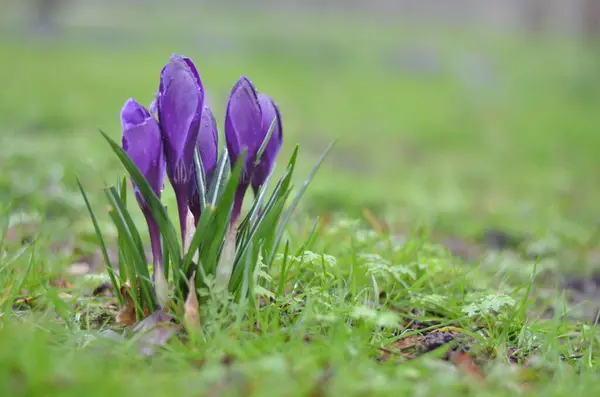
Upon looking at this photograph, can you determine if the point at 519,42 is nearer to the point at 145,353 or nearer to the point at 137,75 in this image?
the point at 137,75

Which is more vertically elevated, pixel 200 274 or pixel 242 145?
pixel 242 145

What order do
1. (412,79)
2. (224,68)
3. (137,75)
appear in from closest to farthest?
(137,75) < (224,68) < (412,79)

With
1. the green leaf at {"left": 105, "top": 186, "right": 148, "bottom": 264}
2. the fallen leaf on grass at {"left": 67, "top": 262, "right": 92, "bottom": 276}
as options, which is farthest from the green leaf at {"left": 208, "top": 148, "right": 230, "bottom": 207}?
the fallen leaf on grass at {"left": 67, "top": 262, "right": 92, "bottom": 276}

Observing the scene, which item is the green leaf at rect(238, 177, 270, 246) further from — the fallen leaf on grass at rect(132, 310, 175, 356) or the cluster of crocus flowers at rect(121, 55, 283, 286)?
the fallen leaf on grass at rect(132, 310, 175, 356)

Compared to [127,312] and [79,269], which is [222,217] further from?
[79,269]

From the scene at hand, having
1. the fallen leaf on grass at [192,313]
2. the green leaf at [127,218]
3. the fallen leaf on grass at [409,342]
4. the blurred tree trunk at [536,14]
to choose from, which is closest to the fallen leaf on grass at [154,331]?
the fallen leaf on grass at [192,313]

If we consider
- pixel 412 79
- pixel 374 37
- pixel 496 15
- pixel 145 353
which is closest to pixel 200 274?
pixel 145 353
